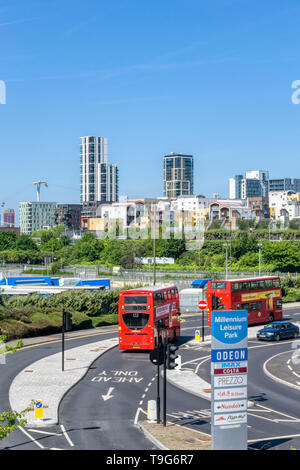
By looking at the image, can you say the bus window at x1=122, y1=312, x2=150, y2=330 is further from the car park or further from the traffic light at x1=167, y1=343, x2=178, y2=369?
the traffic light at x1=167, y1=343, x2=178, y2=369

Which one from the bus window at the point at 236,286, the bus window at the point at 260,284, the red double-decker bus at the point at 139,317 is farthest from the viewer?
the bus window at the point at 260,284

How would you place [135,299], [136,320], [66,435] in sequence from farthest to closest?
[136,320]
[135,299]
[66,435]

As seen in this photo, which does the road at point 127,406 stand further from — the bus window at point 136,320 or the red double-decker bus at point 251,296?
the red double-decker bus at point 251,296

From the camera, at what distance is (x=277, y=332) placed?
4816cm

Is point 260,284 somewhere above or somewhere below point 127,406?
above

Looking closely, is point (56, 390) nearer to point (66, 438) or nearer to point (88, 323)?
point (66, 438)

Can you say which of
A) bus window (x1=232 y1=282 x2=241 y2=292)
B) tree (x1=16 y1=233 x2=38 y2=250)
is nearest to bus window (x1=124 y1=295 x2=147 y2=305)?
bus window (x1=232 y1=282 x2=241 y2=292)

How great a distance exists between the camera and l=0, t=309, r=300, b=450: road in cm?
2195

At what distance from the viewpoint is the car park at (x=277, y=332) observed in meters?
48.0

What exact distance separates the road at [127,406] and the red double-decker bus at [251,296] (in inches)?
394

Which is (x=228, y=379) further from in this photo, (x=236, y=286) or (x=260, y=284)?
(x=260, y=284)

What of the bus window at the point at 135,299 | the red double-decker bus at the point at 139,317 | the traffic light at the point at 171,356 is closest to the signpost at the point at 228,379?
the traffic light at the point at 171,356

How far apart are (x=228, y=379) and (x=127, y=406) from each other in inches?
353

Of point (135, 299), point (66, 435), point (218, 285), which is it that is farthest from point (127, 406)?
point (218, 285)
